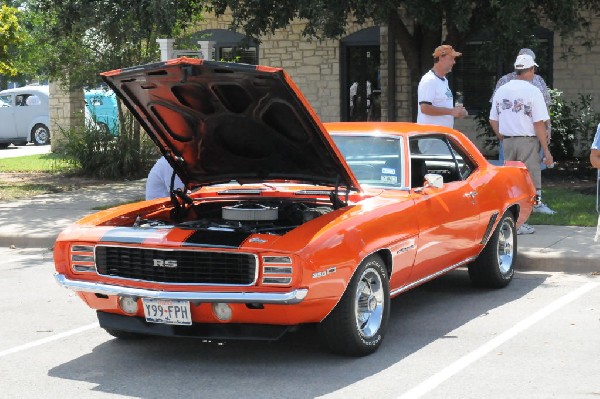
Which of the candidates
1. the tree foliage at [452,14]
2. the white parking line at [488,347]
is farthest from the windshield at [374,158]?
the tree foliage at [452,14]

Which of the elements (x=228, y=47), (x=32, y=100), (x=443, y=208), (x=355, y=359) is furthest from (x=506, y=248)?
(x=32, y=100)

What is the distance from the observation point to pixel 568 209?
1278 centimetres

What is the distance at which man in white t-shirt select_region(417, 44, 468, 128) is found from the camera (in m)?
10.9

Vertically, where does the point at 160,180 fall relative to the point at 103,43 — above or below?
below

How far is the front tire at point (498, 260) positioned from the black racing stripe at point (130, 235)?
3120 millimetres

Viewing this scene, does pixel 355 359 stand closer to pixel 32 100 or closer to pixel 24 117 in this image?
pixel 24 117

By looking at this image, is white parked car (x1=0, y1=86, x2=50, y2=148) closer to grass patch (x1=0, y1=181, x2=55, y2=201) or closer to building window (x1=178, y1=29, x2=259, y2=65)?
building window (x1=178, y1=29, x2=259, y2=65)

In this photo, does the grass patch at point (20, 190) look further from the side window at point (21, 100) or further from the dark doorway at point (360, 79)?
the side window at point (21, 100)

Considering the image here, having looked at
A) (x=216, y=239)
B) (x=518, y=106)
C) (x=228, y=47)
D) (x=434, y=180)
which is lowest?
(x=216, y=239)

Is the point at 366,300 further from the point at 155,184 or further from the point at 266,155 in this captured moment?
the point at 155,184

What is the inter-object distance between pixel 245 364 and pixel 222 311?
471 millimetres

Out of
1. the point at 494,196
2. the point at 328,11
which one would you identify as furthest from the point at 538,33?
the point at 494,196

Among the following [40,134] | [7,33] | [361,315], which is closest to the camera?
[361,315]

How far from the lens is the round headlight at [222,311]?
616cm
